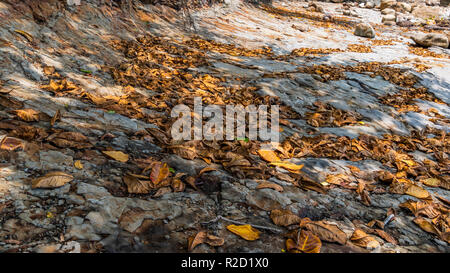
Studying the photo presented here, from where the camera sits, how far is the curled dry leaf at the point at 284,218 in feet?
4.52

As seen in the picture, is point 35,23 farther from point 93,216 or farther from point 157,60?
point 93,216

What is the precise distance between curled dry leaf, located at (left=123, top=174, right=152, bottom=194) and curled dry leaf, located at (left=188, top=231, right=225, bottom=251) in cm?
41

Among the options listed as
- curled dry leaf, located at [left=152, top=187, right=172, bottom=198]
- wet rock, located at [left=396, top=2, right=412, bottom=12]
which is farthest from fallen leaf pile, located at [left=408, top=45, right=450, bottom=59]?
wet rock, located at [left=396, top=2, right=412, bottom=12]

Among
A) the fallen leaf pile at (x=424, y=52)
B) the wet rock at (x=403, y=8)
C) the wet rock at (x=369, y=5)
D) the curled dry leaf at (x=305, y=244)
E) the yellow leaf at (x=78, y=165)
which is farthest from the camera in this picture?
the wet rock at (x=369, y=5)

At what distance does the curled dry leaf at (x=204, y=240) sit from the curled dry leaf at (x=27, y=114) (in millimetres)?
1346

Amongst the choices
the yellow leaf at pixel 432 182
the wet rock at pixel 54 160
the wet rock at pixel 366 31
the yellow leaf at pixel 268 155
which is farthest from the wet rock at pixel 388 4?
the wet rock at pixel 54 160

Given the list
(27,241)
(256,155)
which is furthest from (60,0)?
(27,241)

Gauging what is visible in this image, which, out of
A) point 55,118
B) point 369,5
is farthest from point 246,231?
point 369,5

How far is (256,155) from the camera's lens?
7.01ft

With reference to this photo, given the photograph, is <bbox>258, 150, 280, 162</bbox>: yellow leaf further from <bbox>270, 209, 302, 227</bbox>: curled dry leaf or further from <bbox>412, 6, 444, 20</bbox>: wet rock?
<bbox>412, 6, 444, 20</bbox>: wet rock

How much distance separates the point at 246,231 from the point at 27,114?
1.58m

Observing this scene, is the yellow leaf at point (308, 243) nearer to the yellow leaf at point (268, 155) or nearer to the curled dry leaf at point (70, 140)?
the yellow leaf at point (268, 155)

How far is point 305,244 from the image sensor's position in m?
1.22

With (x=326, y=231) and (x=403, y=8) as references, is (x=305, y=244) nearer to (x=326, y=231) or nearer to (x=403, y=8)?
(x=326, y=231)
